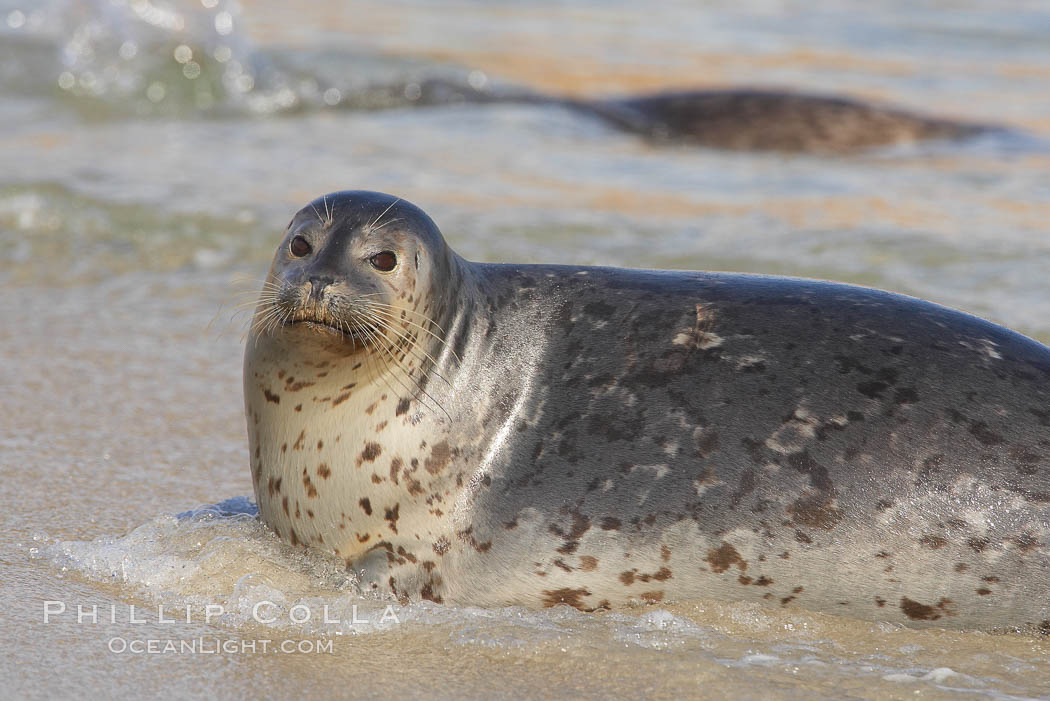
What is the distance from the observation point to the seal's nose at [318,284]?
3080 millimetres

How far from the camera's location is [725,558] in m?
3.09

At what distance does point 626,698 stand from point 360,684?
537mm

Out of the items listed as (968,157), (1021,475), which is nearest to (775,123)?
(968,157)

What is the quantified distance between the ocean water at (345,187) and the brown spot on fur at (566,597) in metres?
0.04

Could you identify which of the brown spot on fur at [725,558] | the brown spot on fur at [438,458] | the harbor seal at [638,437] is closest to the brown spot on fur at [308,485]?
the harbor seal at [638,437]

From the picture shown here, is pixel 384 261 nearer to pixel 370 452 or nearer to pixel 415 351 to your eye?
pixel 415 351

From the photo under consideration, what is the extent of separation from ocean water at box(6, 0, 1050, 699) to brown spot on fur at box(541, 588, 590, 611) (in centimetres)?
4

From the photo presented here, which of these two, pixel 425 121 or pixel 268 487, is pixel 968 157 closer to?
pixel 425 121

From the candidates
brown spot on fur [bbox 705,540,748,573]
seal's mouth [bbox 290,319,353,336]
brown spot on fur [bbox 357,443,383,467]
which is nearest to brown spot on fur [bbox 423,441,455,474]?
brown spot on fur [bbox 357,443,383,467]

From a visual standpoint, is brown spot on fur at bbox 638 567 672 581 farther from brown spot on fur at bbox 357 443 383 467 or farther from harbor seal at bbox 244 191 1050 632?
brown spot on fur at bbox 357 443 383 467

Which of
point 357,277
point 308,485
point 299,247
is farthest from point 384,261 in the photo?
point 308,485

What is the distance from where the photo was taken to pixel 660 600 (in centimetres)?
312

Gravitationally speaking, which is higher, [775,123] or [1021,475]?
[775,123]

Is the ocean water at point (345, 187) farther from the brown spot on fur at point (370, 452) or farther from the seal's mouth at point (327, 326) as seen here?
the seal's mouth at point (327, 326)
